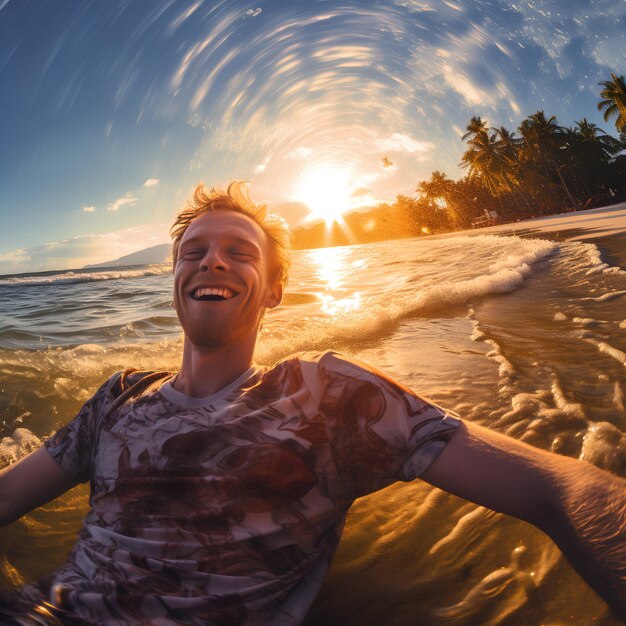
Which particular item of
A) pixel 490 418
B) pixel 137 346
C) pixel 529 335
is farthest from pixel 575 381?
pixel 137 346

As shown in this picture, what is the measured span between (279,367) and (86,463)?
3.48 feet

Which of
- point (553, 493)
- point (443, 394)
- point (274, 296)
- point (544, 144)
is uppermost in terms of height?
point (544, 144)

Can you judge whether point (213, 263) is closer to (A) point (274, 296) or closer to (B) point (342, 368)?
(A) point (274, 296)

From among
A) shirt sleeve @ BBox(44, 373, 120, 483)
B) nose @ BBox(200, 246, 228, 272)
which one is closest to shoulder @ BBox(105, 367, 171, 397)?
shirt sleeve @ BBox(44, 373, 120, 483)

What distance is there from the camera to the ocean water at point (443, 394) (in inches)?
59.6

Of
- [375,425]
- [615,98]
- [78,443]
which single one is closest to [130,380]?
[78,443]

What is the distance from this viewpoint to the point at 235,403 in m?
1.52

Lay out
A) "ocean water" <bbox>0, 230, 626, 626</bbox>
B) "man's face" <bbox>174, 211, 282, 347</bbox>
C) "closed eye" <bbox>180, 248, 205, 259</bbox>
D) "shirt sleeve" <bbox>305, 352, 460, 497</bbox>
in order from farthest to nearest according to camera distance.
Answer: "closed eye" <bbox>180, 248, 205, 259</bbox> → "man's face" <bbox>174, 211, 282, 347</bbox> → "ocean water" <bbox>0, 230, 626, 626</bbox> → "shirt sleeve" <bbox>305, 352, 460, 497</bbox>

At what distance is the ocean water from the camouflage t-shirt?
19.1 inches

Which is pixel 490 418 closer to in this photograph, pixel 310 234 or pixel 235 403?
pixel 235 403

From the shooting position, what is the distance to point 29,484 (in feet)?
5.67

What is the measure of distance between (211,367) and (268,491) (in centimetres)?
67

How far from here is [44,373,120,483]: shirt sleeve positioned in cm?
176

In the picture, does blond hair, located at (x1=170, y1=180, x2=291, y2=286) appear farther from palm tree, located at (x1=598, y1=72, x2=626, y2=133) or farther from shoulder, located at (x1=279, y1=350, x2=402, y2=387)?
palm tree, located at (x1=598, y1=72, x2=626, y2=133)
